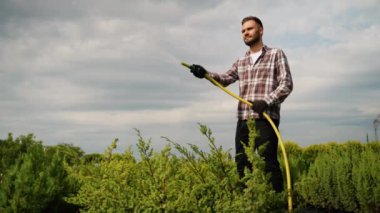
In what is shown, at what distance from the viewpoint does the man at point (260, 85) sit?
4.52 meters

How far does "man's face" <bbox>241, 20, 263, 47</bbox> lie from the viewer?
489 cm

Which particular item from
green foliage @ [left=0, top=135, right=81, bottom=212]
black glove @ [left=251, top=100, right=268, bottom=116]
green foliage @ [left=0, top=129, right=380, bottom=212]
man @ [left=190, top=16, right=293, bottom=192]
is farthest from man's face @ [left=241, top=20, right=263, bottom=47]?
green foliage @ [left=0, top=135, right=81, bottom=212]

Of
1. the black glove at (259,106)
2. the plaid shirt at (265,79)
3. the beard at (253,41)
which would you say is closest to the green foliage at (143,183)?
the black glove at (259,106)

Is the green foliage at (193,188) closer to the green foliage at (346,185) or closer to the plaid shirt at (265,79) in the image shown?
the plaid shirt at (265,79)

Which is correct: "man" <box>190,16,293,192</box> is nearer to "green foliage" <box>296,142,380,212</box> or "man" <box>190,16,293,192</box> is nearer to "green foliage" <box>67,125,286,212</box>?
"green foliage" <box>296,142,380,212</box>

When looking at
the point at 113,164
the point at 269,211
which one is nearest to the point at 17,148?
the point at 113,164

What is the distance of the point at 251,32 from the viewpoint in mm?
4906

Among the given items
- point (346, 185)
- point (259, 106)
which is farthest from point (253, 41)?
point (346, 185)

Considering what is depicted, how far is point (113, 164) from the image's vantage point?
332cm

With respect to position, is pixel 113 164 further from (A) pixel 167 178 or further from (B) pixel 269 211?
(B) pixel 269 211

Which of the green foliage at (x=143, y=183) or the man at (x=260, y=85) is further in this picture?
the man at (x=260, y=85)

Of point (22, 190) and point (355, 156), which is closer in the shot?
point (22, 190)

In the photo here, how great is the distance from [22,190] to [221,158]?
6.61ft

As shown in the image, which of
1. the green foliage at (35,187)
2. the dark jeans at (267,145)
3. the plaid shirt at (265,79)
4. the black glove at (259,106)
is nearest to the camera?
the green foliage at (35,187)
